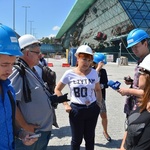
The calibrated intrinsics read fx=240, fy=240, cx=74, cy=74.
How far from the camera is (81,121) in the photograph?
340 cm

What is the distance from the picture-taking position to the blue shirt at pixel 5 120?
5.65ft

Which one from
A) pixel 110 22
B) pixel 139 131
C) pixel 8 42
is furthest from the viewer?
pixel 110 22

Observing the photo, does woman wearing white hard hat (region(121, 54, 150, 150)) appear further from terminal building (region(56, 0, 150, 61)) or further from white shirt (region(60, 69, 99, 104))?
terminal building (region(56, 0, 150, 61))

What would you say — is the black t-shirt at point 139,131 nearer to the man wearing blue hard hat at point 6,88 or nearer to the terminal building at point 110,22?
the man wearing blue hard hat at point 6,88

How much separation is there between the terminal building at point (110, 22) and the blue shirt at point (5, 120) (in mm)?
33871

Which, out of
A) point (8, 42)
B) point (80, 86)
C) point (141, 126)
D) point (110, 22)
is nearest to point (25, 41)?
point (8, 42)

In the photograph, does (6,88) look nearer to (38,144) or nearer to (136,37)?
(38,144)

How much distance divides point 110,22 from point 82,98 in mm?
49076

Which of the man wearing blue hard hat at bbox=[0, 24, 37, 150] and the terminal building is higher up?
the terminal building

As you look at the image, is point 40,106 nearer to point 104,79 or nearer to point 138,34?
point 138,34

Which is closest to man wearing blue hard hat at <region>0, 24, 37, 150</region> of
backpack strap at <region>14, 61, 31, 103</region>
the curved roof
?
backpack strap at <region>14, 61, 31, 103</region>

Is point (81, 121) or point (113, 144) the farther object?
point (113, 144)

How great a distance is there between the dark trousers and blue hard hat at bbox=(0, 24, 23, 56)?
1.81 m

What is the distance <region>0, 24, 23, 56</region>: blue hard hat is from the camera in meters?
1.71
